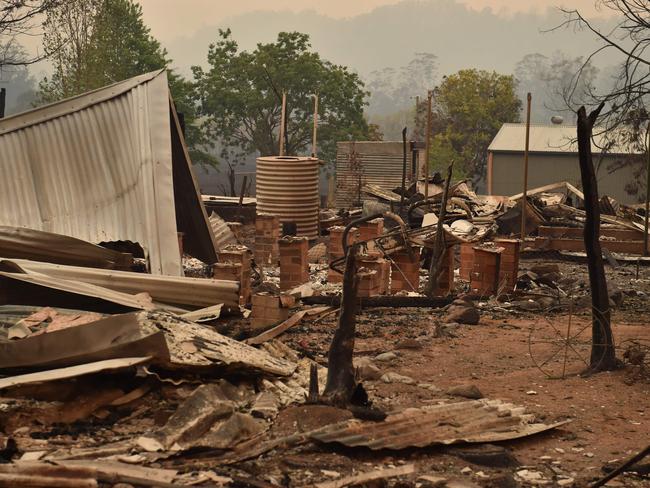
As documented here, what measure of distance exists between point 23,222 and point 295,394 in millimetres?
5380

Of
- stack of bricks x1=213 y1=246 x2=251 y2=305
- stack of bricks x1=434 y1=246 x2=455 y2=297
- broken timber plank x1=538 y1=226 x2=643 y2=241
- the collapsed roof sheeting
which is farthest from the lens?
broken timber plank x1=538 y1=226 x2=643 y2=241

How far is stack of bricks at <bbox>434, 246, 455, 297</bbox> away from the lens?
12789 mm

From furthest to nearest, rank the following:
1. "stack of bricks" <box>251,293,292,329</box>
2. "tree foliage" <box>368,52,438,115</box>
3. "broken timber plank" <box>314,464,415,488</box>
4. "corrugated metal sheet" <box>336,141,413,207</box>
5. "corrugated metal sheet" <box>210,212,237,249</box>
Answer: "tree foliage" <box>368,52,438,115</box> < "corrugated metal sheet" <box>336,141,413,207</box> < "corrugated metal sheet" <box>210,212,237,249</box> < "stack of bricks" <box>251,293,292,329</box> < "broken timber plank" <box>314,464,415,488</box>

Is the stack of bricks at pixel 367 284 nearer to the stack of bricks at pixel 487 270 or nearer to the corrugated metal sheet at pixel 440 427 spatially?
the stack of bricks at pixel 487 270

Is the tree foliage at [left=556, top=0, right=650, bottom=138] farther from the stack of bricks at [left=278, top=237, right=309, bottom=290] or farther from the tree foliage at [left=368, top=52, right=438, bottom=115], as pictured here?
the tree foliage at [left=368, top=52, right=438, bottom=115]

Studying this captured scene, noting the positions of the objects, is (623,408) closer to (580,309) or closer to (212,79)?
(580,309)

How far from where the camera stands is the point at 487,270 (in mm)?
12203

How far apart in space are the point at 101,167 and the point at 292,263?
336 cm

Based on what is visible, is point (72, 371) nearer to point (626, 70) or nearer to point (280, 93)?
point (626, 70)

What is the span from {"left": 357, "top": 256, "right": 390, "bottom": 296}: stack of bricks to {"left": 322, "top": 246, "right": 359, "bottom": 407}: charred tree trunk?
204 inches

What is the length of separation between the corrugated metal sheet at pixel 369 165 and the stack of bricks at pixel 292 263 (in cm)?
1932

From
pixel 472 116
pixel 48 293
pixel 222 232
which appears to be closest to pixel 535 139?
pixel 472 116

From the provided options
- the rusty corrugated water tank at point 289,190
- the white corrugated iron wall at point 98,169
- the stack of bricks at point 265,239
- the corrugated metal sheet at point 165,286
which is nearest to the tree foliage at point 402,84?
the rusty corrugated water tank at point 289,190

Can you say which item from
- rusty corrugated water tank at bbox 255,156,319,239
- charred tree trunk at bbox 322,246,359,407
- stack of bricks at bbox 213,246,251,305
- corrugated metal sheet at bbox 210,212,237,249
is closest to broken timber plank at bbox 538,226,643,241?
rusty corrugated water tank at bbox 255,156,319,239
